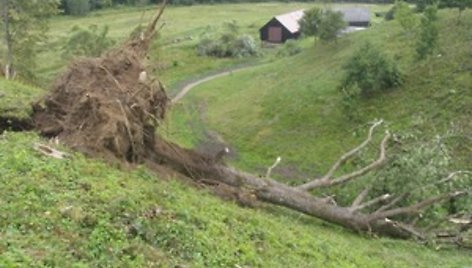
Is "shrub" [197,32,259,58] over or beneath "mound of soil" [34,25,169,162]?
beneath

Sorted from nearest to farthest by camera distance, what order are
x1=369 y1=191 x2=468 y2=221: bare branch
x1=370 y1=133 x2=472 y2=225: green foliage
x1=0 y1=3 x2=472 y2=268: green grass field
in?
x1=0 y1=3 x2=472 y2=268: green grass field, x1=369 y1=191 x2=468 y2=221: bare branch, x1=370 y1=133 x2=472 y2=225: green foliage

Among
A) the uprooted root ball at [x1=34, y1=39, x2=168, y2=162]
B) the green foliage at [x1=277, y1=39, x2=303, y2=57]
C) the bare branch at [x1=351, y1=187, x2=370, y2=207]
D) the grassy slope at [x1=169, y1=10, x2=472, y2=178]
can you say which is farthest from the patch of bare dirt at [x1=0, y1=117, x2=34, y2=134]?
the green foliage at [x1=277, y1=39, x2=303, y2=57]

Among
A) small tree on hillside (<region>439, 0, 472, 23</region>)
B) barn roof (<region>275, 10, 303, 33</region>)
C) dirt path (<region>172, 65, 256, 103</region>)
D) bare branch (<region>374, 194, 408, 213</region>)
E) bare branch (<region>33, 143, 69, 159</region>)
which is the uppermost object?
bare branch (<region>33, 143, 69, 159</region>)

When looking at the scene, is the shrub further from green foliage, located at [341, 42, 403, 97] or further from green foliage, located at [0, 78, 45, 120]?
green foliage, located at [0, 78, 45, 120]

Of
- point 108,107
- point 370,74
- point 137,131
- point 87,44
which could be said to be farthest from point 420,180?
point 87,44

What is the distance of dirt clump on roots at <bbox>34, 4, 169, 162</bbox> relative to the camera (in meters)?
15.7

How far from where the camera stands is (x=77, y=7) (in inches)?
3935

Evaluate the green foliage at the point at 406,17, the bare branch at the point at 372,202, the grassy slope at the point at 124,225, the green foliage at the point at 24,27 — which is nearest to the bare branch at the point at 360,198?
the bare branch at the point at 372,202

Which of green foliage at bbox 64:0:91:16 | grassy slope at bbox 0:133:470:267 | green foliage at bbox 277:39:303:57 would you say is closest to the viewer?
grassy slope at bbox 0:133:470:267

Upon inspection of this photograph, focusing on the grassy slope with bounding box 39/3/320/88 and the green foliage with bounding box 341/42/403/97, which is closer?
the green foliage with bounding box 341/42/403/97

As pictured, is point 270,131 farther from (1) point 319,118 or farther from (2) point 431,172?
(2) point 431,172

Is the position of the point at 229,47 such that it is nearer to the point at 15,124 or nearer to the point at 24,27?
the point at 24,27

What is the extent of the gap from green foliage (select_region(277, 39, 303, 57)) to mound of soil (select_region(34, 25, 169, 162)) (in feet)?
161

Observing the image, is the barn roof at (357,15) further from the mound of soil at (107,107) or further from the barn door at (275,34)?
the mound of soil at (107,107)
